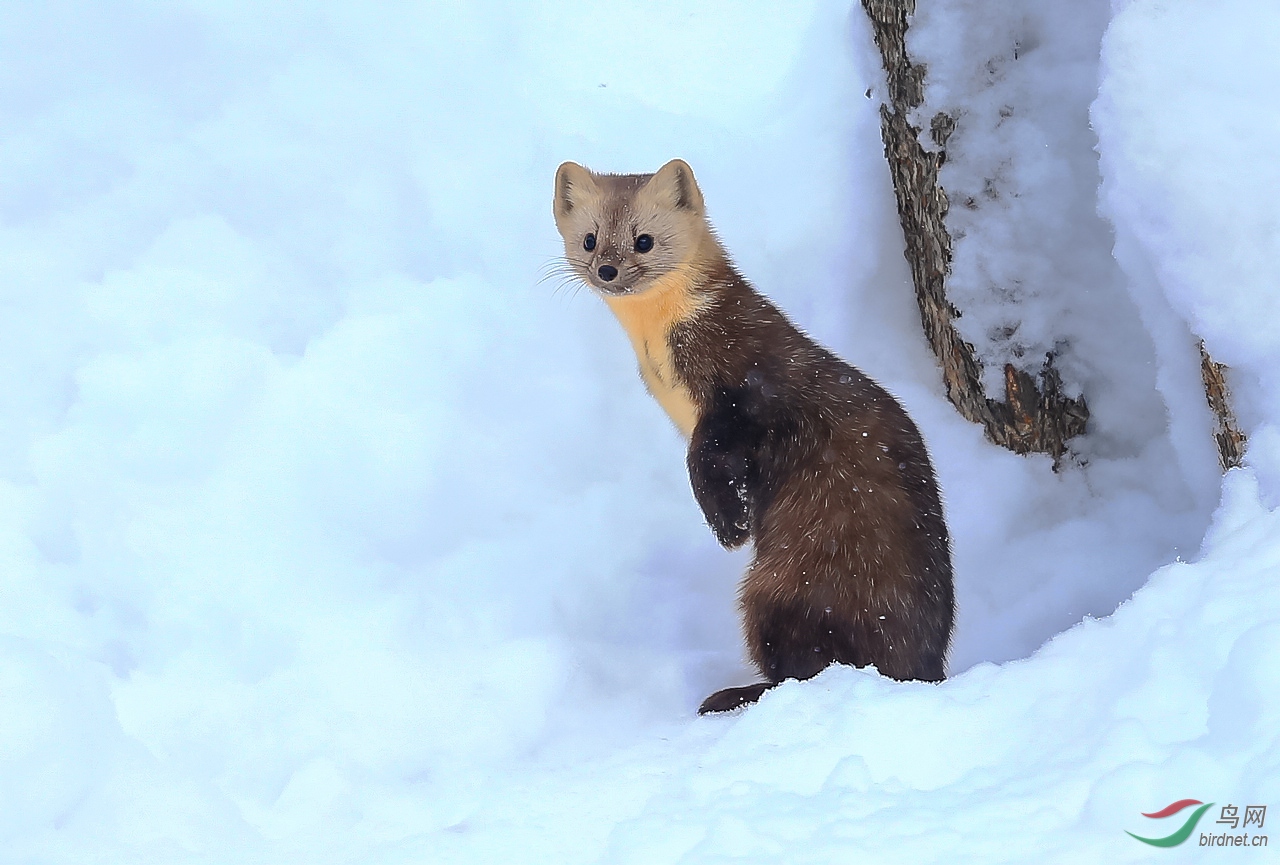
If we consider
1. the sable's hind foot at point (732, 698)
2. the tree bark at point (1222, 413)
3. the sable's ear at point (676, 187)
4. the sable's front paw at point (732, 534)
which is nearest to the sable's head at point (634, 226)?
the sable's ear at point (676, 187)

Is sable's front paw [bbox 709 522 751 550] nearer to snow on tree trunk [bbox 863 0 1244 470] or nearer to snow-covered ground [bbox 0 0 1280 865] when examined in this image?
snow-covered ground [bbox 0 0 1280 865]

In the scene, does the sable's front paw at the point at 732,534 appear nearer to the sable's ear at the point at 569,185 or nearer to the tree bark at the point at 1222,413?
the sable's ear at the point at 569,185

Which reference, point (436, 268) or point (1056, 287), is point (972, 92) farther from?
point (436, 268)

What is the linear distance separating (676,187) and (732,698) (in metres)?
1.56

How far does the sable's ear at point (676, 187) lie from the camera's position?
3334mm

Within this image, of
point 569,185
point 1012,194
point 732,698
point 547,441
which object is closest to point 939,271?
point 1012,194

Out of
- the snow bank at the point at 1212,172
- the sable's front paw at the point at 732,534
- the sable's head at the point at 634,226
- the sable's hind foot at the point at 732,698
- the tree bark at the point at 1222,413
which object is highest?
the sable's head at the point at 634,226

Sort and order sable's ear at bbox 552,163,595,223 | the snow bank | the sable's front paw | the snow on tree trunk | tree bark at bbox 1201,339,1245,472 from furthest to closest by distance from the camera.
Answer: the snow on tree trunk < sable's ear at bbox 552,163,595,223 < the sable's front paw < tree bark at bbox 1201,339,1245,472 < the snow bank

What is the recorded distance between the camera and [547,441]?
12.0ft

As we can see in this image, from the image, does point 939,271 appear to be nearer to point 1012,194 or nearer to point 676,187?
point 1012,194

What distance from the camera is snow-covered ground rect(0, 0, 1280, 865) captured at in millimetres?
1938

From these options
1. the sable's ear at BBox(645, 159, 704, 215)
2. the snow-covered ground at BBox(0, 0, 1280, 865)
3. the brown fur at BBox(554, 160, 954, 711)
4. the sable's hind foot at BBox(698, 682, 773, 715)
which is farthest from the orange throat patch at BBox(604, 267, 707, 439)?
the sable's hind foot at BBox(698, 682, 773, 715)

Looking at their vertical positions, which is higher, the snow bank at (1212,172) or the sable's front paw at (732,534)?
the snow bank at (1212,172)

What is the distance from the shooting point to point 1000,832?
165cm
